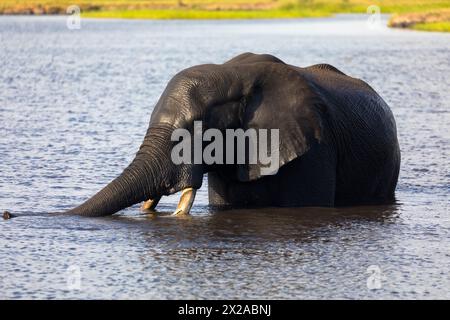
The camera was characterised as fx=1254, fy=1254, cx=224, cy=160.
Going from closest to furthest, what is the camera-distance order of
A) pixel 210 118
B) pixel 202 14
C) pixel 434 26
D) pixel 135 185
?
pixel 135 185, pixel 210 118, pixel 434 26, pixel 202 14

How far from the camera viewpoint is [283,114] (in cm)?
1416

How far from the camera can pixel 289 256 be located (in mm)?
12297

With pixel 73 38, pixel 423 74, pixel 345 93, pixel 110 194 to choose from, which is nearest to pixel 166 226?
pixel 110 194

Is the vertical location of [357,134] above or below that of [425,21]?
above

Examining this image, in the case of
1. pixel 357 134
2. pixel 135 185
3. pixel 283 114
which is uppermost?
pixel 283 114

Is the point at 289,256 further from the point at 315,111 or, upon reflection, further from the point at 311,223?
the point at 315,111

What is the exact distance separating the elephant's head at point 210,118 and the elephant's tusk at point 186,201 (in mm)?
11

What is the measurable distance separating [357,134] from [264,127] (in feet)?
5.23

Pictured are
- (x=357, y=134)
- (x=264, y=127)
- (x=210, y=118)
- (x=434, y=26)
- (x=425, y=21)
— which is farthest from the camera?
(x=425, y=21)
